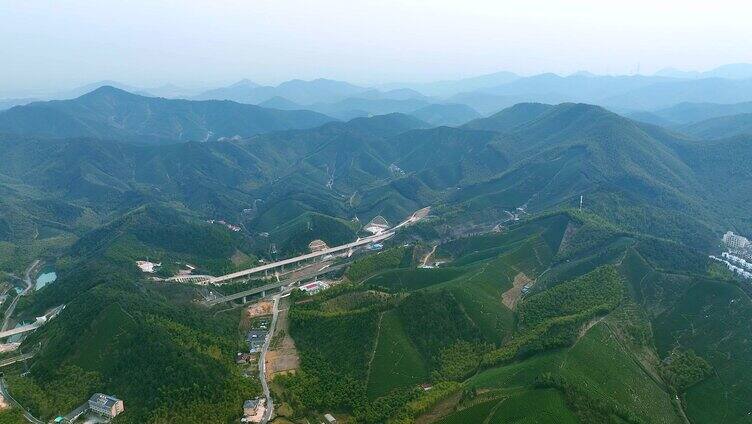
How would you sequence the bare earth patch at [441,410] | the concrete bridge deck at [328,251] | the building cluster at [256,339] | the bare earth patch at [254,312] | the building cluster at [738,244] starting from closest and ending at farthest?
the bare earth patch at [441,410] → the building cluster at [256,339] → the bare earth patch at [254,312] → the concrete bridge deck at [328,251] → the building cluster at [738,244]

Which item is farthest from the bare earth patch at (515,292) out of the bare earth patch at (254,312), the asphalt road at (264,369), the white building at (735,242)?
the white building at (735,242)

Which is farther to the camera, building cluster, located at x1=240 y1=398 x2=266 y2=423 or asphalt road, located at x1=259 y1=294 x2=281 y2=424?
asphalt road, located at x1=259 y1=294 x2=281 y2=424

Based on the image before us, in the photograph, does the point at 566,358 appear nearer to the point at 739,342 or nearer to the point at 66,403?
the point at 739,342

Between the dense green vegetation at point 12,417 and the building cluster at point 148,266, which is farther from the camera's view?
the building cluster at point 148,266

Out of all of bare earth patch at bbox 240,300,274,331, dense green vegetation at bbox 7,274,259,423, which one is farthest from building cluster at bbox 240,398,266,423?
bare earth patch at bbox 240,300,274,331

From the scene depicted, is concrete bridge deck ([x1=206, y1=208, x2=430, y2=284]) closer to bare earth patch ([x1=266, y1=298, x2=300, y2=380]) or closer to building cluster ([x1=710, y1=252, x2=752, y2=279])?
bare earth patch ([x1=266, y1=298, x2=300, y2=380])

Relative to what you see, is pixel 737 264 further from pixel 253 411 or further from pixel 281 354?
pixel 253 411

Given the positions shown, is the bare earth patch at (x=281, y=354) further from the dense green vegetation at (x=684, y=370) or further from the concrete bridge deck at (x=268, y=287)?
the dense green vegetation at (x=684, y=370)
